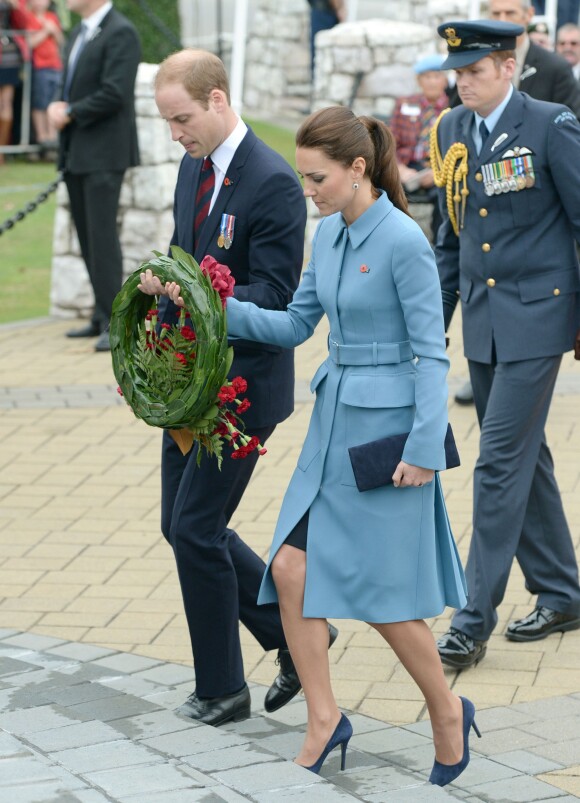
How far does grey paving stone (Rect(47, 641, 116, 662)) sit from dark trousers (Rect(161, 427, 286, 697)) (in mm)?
668

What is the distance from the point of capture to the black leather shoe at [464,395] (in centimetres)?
805

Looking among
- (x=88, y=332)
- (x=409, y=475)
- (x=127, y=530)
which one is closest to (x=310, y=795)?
(x=409, y=475)

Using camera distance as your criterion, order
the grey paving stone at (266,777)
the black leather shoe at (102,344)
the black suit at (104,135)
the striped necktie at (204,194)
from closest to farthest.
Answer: the grey paving stone at (266,777), the striped necktie at (204,194), the black suit at (104,135), the black leather shoe at (102,344)

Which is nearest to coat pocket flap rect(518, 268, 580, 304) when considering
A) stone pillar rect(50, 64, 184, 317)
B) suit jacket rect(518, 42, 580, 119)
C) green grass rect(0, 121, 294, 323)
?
suit jacket rect(518, 42, 580, 119)

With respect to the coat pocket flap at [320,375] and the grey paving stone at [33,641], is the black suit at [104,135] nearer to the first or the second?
the grey paving stone at [33,641]

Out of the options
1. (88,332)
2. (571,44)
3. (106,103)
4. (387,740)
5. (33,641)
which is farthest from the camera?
(571,44)

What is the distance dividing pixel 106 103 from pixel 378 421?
5912 millimetres

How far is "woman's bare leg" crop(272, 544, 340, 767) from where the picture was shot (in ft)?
12.5

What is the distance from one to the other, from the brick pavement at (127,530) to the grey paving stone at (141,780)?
1.06 m

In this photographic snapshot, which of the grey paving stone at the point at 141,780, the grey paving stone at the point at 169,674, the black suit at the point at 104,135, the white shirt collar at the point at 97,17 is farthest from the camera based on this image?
the white shirt collar at the point at 97,17

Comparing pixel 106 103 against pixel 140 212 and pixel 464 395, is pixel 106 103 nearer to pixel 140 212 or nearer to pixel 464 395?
pixel 140 212

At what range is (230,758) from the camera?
12.4ft

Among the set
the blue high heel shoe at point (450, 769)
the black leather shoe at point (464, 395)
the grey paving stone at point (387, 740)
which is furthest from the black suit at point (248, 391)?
the black leather shoe at point (464, 395)

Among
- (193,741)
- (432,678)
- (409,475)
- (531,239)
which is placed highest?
(531,239)
